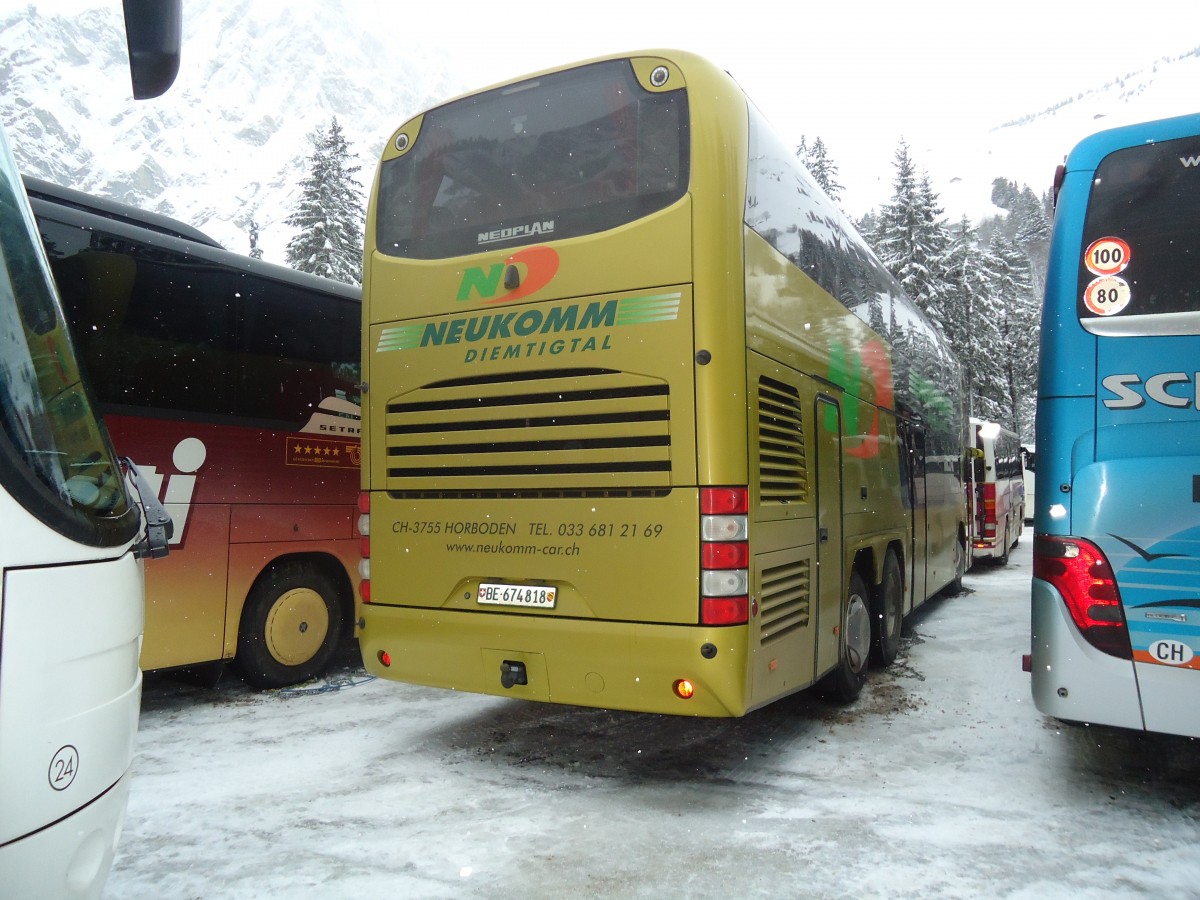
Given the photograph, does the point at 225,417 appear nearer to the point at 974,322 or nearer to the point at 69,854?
the point at 69,854

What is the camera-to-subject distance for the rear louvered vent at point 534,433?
4734 mm

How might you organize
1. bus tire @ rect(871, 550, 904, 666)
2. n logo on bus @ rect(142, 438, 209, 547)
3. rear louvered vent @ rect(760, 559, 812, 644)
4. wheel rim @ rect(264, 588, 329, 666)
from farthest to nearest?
bus tire @ rect(871, 550, 904, 666), wheel rim @ rect(264, 588, 329, 666), n logo on bus @ rect(142, 438, 209, 547), rear louvered vent @ rect(760, 559, 812, 644)

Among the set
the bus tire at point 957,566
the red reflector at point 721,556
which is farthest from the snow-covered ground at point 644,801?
the bus tire at point 957,566

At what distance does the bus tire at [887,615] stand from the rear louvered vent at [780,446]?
253 cm

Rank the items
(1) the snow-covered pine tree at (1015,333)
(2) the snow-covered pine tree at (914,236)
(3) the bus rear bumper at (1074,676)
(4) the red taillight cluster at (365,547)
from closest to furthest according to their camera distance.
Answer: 1. (3) the bus rear bumper at (1074,676)
2. (4) the red taillight cluster at (365,547)
3. (2) the snow-covered pine tree at (914,236)
4. (1) the snow-covered pine tree at (1015,333)

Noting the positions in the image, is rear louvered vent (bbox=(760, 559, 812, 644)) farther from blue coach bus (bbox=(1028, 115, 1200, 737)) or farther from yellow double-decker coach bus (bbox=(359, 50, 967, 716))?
blue coach bus (bbox=(1028, 115, 1200, 737))

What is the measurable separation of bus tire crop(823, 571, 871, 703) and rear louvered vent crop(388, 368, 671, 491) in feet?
8.11

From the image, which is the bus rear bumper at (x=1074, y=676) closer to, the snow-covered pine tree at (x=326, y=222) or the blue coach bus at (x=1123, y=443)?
the blue coach bus at (x=1123, y=443)

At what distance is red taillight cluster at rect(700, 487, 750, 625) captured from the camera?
450cm

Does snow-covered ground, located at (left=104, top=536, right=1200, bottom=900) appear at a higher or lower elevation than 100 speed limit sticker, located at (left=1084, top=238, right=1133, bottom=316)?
lower

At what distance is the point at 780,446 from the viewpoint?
17.1 feet

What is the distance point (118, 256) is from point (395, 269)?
1.98 m

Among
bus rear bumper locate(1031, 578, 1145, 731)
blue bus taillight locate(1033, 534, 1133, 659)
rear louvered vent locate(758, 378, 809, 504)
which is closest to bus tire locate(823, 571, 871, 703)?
rear louvered vent locate(758, 378, 809, 504)

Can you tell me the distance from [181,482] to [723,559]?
13.1 feet
